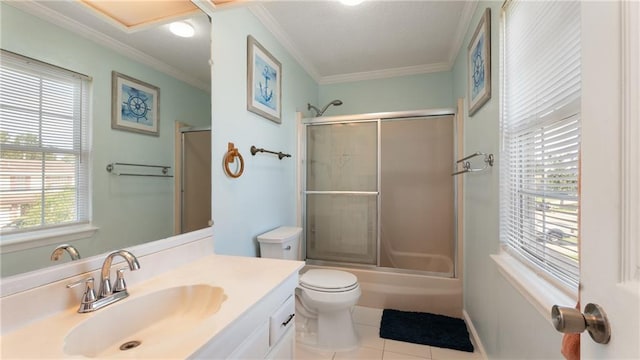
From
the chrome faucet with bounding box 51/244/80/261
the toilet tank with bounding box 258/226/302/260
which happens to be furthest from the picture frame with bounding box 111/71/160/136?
the toilet tank with bounding box 258/226/302/260

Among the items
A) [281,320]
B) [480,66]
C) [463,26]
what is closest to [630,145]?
[281,320]

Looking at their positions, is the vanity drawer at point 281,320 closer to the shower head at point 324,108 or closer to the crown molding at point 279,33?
the crown molding at point 279,33

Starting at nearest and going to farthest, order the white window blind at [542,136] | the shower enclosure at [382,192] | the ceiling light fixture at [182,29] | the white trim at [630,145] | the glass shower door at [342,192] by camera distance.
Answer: the white trim at [630,145]
the white window blind at [542,136]
the ceiling light fixture at [182,29]
the shower enclosure at [382,192]
the glass shower door at [342,192]

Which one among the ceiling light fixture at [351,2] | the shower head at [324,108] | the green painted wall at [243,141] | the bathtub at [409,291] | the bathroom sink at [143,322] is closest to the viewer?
the bathroom sink at [143,322]

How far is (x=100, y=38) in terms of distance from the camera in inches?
37.1

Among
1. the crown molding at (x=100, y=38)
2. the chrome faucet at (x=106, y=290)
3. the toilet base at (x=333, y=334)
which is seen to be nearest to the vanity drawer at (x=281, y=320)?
the chrome faucet at (x=106, y=290)

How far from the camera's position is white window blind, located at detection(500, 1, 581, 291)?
0.84m

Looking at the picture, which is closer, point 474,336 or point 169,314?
point 169,314

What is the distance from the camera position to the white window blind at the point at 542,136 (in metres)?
0.84

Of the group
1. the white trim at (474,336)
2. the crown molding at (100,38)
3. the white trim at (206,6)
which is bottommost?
the white trim at (474,336)

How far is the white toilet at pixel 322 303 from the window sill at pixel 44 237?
1.06 metres

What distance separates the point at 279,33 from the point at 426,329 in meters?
2.59

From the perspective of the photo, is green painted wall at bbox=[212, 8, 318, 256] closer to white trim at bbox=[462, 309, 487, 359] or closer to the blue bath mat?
the blue bath mat

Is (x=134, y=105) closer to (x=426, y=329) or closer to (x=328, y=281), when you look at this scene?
(x=328, y=281)
